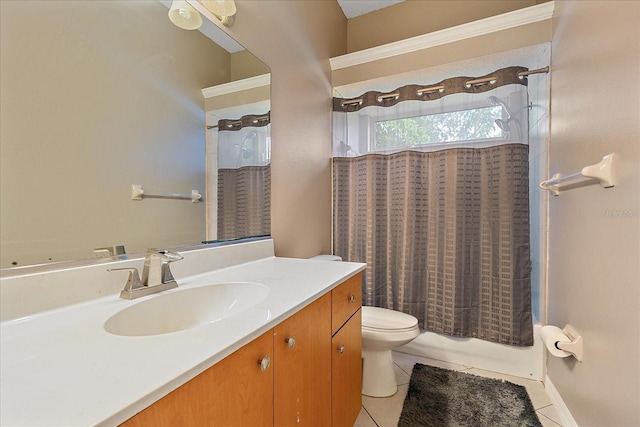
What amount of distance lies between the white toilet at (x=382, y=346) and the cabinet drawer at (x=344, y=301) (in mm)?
392

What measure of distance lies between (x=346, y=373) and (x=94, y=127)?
120 centimetres

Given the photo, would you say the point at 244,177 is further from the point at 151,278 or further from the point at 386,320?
the point at 386,320

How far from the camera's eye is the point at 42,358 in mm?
496

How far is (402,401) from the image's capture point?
5.29ft

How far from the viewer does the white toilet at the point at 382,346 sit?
158cm

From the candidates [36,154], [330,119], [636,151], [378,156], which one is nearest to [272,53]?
[330,119]

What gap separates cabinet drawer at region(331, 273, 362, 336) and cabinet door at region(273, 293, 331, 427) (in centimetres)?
5

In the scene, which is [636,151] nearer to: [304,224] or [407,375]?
[304,224]

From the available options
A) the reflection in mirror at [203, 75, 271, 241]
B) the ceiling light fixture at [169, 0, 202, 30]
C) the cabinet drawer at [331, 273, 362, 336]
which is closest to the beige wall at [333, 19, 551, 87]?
the reflection in mirror at [203, 75, 271, 241]

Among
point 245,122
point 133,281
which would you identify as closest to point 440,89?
point 245,122

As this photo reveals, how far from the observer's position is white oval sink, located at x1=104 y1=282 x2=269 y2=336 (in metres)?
0.75

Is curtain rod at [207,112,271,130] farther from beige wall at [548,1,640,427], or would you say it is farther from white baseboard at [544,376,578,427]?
white baseboard at [544,376,578,427]

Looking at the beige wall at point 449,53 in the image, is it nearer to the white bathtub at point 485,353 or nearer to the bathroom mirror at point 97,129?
the bathroom mirror at point 97,129

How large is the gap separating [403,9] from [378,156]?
123 cm
